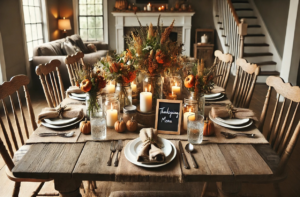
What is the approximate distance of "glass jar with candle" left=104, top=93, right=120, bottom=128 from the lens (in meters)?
1.54

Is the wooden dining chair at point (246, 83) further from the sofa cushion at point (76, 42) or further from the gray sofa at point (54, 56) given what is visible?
the sofa cushion at point (76, 42)

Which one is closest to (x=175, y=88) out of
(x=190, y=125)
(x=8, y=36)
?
(x=190, y=125)

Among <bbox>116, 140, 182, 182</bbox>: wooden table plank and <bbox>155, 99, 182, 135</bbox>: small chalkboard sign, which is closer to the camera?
<bbox>116, 140, 182, 182</bbox>: wooden table plank

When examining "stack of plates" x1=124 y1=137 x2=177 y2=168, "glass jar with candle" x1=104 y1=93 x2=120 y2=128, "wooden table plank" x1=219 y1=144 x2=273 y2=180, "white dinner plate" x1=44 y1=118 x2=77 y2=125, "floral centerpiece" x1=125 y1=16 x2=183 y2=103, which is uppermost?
"floral centerpiece" x1=125 y1=16 x2=183 y2=103

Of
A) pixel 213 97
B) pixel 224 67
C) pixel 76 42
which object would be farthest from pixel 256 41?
pixel 213 97

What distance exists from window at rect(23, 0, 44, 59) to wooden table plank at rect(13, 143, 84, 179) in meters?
4.47

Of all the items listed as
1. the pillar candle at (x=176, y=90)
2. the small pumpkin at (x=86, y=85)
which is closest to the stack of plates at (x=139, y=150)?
the small pumpkin at (x=86, y=85)

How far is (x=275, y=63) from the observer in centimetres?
580

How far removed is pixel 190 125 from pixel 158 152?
0.27 metres

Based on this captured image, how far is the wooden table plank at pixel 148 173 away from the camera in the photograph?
111cm

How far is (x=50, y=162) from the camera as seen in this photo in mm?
1202

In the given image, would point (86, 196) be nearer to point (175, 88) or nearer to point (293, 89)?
point (175, 88)

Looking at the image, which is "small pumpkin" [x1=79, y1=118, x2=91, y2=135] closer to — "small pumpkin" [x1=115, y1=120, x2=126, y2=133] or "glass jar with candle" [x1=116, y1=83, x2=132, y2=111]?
"small pumpkin" [x1=115, y1=120, x2=126, y2=133]

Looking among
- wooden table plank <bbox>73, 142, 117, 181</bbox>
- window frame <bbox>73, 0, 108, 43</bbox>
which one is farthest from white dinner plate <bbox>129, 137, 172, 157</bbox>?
window frame <bbox>73, 0, 108, 43</bbox>
